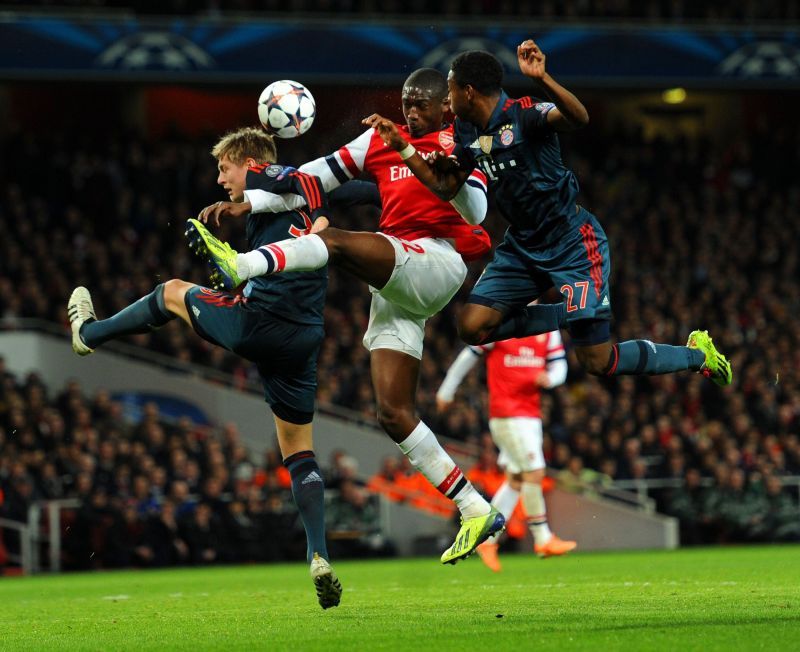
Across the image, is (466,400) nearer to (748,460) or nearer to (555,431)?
(555,431)

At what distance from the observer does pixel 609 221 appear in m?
24.8

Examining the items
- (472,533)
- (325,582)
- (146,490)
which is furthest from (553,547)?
(146,490)

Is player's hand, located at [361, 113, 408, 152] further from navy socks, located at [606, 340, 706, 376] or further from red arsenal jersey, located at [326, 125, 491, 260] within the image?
navy socks, located at [606, 340, 706, 376]

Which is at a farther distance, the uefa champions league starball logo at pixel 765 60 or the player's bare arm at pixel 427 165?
the uefa champions league starball logo at pixel 765 60

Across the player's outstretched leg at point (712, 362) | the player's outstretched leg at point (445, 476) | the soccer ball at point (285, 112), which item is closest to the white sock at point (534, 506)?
the player's outstretched leg at point (712, 362)

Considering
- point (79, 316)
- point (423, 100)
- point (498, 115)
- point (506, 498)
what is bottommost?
point (506, 498)

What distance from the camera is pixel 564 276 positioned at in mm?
8000

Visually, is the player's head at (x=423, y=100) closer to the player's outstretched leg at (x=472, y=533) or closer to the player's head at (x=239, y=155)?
the player's head at (x=239, y=155)

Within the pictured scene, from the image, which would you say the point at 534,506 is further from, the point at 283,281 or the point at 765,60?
the point at 765,60

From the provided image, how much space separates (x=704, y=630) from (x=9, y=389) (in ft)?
41.7

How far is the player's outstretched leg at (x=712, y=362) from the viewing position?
8.44 metres

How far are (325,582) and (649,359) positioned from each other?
2.39 m

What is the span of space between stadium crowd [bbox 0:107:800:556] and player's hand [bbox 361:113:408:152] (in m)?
9.82

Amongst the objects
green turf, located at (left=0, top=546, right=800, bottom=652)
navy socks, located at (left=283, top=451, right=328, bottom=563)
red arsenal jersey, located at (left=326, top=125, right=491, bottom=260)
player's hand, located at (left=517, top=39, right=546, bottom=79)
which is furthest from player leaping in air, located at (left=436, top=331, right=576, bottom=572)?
player's hand, located at (left=517, top=39, right=546, bottom=79)
